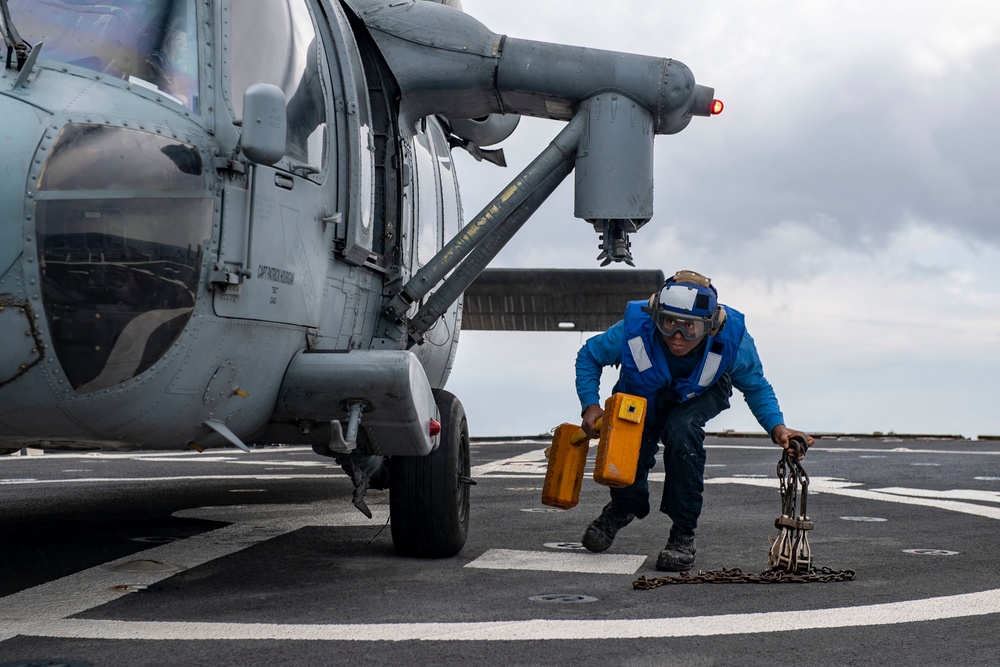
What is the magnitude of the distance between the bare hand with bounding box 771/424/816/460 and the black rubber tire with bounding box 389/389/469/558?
5.69 feet

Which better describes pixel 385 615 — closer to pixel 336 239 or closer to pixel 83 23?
pixel 336 239

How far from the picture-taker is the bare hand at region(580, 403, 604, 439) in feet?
18.9

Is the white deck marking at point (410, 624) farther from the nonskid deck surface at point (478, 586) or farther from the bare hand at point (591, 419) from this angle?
the bare hand at point (591, 419)

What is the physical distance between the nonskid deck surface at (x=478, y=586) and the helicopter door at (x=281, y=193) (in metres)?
1.31

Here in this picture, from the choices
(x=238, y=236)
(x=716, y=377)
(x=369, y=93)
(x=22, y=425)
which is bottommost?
(x=22, y=425)

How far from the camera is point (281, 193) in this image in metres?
5.05

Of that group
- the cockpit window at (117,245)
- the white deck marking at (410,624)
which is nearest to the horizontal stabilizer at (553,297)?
the white deck marking at (410,624)

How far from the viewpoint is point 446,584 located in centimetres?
520

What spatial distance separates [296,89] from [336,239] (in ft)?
2.57

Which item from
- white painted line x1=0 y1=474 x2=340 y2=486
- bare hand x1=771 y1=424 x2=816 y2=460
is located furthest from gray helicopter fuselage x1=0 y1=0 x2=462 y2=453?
white painted line x1=0 y1=474 x2=340 y2=486

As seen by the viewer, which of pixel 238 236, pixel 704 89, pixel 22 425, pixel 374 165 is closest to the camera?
pixel 22 425

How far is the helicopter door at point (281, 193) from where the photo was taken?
15.6ft

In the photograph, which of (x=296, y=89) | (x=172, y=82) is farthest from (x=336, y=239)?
(x=172, y=82)

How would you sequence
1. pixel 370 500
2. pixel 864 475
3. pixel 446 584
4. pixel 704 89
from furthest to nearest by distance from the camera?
pixel 864 475 → pixel 370 500 → pixel 704 89 → pixel 446 584
